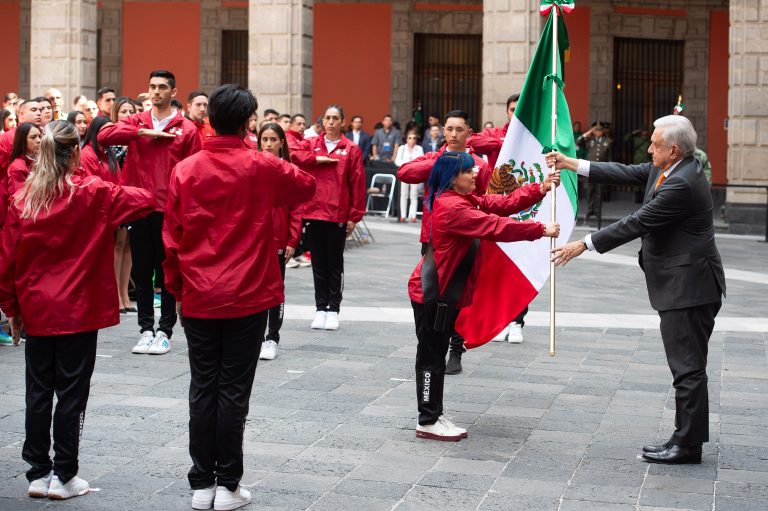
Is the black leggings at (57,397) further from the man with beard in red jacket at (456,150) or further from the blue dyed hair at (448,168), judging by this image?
the man with beard in red jacket at (456,150)

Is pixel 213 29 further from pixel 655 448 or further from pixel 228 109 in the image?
pixel 655 448

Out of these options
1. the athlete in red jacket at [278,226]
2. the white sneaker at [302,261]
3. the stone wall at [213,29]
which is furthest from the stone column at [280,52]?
the athlete in red jacket at [278,226]

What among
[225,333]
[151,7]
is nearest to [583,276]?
[225,333]

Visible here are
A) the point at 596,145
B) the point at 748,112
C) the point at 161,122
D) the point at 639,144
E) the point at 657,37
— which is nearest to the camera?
the point at 161,122

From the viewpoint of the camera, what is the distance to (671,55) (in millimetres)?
23672

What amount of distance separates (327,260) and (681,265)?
12.9ft

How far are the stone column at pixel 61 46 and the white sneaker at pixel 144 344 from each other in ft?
41.7

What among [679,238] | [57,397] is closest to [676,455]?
[679,238]

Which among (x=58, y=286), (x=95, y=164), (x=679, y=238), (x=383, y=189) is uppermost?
(x=95, y=164)

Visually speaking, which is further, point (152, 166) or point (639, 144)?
point (639, 144)

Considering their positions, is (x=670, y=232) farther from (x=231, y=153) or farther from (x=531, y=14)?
(x=531, y=14)

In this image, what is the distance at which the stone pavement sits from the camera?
405 centimetres

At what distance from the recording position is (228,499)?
12.6ft

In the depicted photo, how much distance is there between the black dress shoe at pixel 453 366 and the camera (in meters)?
6.39
